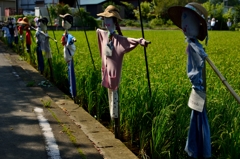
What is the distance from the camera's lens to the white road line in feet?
14.0

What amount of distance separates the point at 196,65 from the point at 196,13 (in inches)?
16.9

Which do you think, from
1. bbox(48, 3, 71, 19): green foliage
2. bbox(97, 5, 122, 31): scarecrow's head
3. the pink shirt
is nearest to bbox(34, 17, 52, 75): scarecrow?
the pink shirt

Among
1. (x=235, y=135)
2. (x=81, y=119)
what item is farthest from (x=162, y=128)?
(x=81, y=119)

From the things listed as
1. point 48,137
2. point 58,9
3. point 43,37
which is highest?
point 58,9

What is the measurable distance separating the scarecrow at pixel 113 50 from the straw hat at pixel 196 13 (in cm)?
94

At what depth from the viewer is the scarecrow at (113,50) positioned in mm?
4312

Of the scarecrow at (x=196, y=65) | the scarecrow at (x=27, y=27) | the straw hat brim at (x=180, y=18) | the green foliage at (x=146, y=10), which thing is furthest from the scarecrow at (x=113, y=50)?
the green foliage at (x=146, y=10)

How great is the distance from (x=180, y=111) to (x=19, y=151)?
1.94 m

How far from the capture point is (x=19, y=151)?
14.2ft

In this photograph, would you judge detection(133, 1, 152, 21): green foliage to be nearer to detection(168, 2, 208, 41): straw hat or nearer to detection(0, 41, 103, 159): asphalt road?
detection(0, 41, 103, 159): asphalt road

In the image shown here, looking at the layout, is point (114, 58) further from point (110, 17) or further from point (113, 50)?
point (110, 17)

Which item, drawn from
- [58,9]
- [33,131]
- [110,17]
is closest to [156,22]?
[58,9]

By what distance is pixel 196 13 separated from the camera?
304 cm

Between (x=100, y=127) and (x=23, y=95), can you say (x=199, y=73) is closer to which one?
(x=100, y=127)
